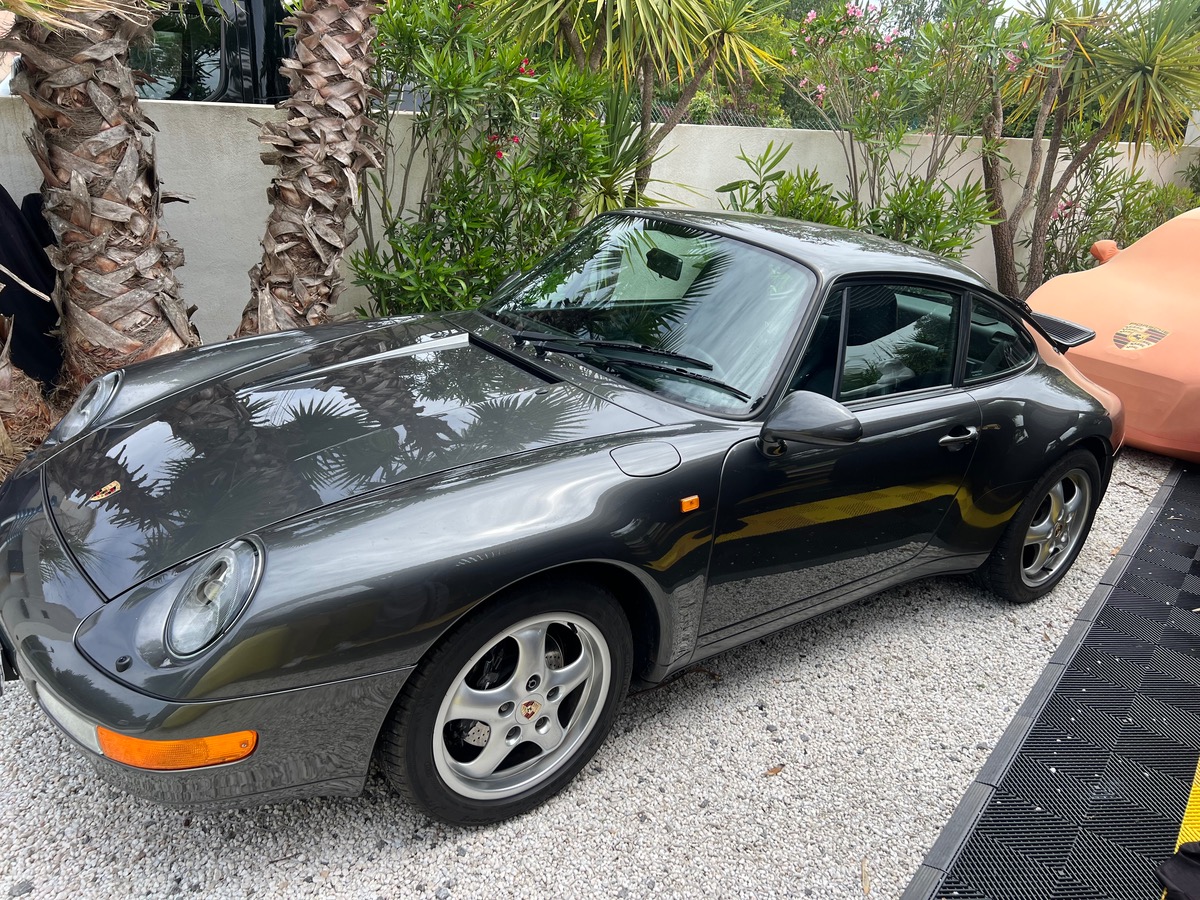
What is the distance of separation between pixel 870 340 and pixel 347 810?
2146 millimetres

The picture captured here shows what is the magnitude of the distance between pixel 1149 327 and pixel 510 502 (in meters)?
5.23

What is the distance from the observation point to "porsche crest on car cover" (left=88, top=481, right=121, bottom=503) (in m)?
2.27

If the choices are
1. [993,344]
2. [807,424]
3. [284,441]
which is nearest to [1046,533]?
[993,344]

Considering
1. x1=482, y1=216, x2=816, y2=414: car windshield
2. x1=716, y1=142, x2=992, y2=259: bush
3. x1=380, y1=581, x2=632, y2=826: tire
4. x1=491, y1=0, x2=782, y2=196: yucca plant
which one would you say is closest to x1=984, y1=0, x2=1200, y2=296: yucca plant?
x1=716, y1=142, x2=992, y2=259: bush

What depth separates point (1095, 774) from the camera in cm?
Answer: 285

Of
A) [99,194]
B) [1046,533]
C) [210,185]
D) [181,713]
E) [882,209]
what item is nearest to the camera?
[181,713]

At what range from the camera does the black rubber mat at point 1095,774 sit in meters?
2.44

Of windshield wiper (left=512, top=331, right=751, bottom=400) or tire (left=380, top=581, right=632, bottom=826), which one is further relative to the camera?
windshield wiper (left=512, top=331, right=751, bottom=400)

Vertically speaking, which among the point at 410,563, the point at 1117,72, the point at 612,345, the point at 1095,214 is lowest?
the point at 1095,214

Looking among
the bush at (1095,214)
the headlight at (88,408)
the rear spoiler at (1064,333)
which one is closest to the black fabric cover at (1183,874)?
the rear spoiler at (1064,333)

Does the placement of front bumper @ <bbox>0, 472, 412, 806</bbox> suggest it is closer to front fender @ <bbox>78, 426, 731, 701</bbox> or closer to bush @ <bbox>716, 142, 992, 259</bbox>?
front fender @ <bbox>78, 426, 731, 701</bbox>

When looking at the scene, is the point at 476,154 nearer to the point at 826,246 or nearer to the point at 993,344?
the point at 826,246

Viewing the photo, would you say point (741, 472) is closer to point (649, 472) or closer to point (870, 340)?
point (649, 472)

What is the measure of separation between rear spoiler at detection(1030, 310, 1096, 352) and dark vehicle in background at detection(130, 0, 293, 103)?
469 cm
